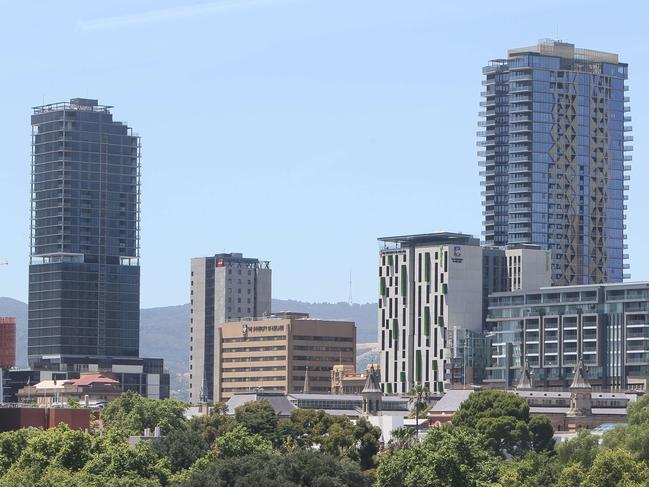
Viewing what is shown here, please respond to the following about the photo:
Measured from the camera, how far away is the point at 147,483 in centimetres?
19062

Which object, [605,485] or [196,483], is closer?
[196,483]

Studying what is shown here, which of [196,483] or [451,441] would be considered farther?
[451,441]

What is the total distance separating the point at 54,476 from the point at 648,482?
57748 mm

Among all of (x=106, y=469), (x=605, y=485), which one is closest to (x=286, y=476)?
(x=106, y=469)

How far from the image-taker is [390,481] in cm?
19825

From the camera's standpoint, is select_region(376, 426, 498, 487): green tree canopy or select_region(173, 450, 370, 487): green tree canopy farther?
select_region(376, 426, 498, 487): green tree canopy

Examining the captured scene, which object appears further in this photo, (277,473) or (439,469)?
(439,469)

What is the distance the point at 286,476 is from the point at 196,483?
8.48 metres

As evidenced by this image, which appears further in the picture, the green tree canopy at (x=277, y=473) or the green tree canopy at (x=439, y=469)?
the green tree canopy at (x=439, y=469)

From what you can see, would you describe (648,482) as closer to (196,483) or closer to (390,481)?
(390,481)

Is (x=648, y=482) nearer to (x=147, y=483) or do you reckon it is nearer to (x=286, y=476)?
(x=286, y=476)

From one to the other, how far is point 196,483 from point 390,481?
22.3 metres

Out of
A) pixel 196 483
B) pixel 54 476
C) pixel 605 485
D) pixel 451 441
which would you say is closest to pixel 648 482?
pixel 605 485

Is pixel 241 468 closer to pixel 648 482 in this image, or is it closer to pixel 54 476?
pixel 54 476
